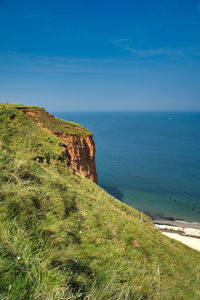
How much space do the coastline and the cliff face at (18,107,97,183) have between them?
1748cm

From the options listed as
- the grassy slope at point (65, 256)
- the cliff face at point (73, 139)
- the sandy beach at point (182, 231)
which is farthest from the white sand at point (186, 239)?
the grassy slope at point (65, 256)

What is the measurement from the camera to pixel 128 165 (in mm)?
66500

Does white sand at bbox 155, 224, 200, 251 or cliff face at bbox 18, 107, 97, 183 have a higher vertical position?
cliff face at bbox 18, 107, 97, 183

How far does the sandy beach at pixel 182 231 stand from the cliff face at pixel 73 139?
57.6 feet

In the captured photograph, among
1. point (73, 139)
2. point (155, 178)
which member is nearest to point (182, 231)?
point (155, 178)

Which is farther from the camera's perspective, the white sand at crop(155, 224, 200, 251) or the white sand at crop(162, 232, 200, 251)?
the white sand at crop(155, 224, 200, 251)

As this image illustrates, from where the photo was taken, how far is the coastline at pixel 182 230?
2873 centimetres

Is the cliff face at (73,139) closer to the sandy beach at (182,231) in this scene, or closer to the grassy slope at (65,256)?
the grassy slope at (65,256)

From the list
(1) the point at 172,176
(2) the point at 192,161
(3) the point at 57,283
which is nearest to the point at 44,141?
(3) the point at 57,283

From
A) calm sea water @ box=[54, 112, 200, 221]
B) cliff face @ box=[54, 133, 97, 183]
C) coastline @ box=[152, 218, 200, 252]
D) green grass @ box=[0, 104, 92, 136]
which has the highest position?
green grass @ box=[0, 104, 92, 136]

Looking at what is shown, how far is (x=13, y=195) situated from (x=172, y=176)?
5989cm

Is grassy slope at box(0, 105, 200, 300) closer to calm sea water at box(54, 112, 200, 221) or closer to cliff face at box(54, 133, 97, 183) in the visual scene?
cliff face at box(54, 133, 97, 183)

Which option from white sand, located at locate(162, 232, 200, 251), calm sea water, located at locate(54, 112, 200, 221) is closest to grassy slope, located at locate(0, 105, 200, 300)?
white sand, located at locate(162, 232, 200, 251)

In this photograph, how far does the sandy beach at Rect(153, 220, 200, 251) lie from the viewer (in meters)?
28.8
